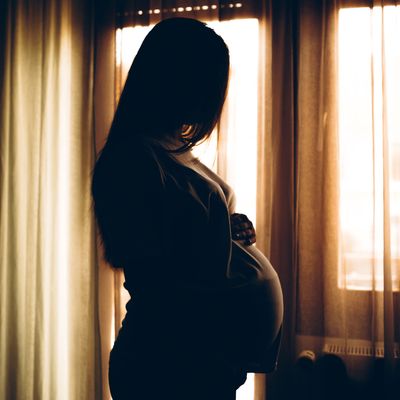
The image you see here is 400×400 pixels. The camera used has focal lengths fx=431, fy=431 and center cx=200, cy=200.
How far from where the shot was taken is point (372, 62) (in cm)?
151

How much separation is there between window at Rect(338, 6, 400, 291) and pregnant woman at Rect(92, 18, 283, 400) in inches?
31.7

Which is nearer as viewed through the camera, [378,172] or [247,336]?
[247,336]

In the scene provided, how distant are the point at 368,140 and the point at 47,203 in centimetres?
129

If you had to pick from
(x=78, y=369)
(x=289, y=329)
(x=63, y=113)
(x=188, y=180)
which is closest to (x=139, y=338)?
(x=188, y=180)

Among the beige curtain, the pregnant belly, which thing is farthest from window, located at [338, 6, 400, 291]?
the pregnant belly

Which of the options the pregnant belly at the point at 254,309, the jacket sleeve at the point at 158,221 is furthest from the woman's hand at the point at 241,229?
the jacket sleeve at the point at 158,221

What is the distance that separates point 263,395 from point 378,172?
91 centimetres

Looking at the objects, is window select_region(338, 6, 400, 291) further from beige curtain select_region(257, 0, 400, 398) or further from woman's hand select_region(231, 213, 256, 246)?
woman's hand select_region(231, 213, 256, 246)

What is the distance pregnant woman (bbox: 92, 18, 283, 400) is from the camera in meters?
0.71

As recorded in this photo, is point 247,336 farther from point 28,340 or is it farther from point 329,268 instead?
point 28,340

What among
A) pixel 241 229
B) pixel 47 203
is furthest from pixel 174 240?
pixel 47 203

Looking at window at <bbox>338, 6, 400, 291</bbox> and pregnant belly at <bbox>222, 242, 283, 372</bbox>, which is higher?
window at <bbox>338, 6, 400, 291</bbox>

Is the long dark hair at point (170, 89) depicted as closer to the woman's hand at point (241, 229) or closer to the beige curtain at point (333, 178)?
the woman's hand at point (241, 229)

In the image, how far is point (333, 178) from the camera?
5.08 feet
